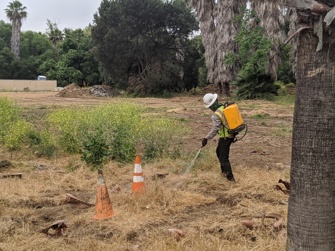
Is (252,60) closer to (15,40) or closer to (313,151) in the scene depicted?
(313,151)

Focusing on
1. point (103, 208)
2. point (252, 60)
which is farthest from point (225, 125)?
point (252, 60)

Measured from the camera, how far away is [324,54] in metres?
2.95

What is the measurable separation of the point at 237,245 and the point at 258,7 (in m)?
26.8

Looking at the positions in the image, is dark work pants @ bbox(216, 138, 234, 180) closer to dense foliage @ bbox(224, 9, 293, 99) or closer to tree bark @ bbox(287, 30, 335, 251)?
tree bark @ bbox(287, 30, 335, 251)

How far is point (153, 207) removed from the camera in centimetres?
534

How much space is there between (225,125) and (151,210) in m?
1.97

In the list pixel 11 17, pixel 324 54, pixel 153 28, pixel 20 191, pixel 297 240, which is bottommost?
pixel 20 191


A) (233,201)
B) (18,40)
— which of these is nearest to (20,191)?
(233,201)

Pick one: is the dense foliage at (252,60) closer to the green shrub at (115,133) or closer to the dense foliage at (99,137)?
the dense foliage at (99,137)

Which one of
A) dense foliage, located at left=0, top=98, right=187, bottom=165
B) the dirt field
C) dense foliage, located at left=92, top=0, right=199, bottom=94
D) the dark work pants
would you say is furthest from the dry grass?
dense foliage, located at left=92, top=0, right=199, bottom=94

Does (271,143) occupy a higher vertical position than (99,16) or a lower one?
lower

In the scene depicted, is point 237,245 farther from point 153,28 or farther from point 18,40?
point 18,40

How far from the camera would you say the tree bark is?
9.71 feet

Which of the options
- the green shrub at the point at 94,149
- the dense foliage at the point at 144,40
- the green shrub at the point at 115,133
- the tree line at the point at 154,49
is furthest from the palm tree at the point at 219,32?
the green shrub at the point at 94,149
